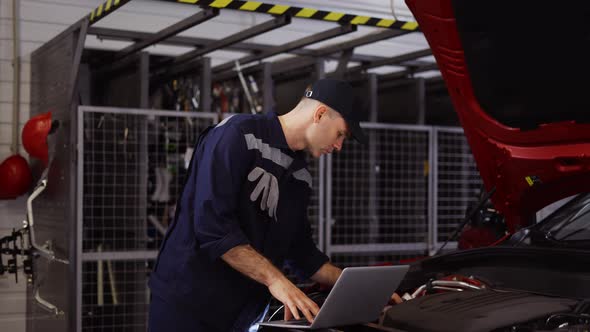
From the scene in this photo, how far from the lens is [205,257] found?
2932 millimetres

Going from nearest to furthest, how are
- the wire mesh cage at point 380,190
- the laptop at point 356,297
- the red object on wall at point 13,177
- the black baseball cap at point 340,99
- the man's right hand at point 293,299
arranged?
the laptop at point 356,297
the man's right hand at point 293,299
the black baseball cap at point 340,99
the red object on wall at point 13,177
the wire mesh cage at point 380,190

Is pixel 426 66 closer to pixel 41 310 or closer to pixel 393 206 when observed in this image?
pixel 393 206

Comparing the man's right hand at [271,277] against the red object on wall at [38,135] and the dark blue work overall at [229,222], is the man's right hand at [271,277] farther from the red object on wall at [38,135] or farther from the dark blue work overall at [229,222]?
the red object on wall at [38,135]

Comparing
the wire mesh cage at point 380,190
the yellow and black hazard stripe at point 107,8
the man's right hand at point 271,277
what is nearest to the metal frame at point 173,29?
the yellow and black hazard stripe at point 107,8

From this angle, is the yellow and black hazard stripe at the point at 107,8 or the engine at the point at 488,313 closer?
the engine at the point at 488,313

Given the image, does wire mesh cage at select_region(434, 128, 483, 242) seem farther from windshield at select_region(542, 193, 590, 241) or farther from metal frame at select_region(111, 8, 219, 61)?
windshield at select_region(542, 193, 590, 241)

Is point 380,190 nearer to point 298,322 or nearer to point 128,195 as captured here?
point 128,195

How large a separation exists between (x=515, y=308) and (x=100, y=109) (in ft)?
11.1

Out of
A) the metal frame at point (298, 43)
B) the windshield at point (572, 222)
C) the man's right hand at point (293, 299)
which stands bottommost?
the man's right hand at point (293, 299)

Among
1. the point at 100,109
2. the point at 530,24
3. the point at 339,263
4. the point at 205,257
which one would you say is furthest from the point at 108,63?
the point at 530,24

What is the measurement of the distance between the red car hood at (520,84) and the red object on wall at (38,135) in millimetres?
3071

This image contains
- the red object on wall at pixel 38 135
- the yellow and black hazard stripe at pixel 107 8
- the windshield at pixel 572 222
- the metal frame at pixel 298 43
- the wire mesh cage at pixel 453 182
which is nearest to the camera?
the windshield at pixel 572 222

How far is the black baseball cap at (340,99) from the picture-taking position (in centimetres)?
292

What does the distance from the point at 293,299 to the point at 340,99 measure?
2.49 ft
